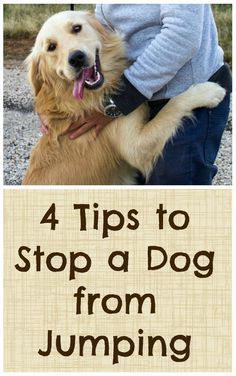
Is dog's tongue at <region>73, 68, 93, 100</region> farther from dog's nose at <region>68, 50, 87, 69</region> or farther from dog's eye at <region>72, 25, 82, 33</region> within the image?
dog's eye at <region>72, 25, 82, 33</region>

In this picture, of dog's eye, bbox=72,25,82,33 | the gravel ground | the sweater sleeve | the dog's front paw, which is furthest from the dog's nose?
the gravel ground

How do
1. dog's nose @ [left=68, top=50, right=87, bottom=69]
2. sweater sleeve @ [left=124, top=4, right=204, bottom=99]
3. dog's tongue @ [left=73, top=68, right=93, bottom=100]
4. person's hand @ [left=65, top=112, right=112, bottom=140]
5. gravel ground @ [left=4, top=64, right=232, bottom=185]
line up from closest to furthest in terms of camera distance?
sweater sleeve @ [left=124, top=4, right=204, bottom=99] → dog's nose @ [left=68, top=50, right=87, bottom=69] → dog's tongue @ [left=73, top=68, right=93, bottom=100] → person's hand @ [left=65, top=112, right=112, bottom=140] → gravel ground @ [left=4, top=64, right=232, bottom=185]

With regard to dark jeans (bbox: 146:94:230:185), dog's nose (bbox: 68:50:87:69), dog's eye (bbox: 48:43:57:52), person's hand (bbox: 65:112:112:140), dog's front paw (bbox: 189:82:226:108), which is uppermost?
dog's eye (bbox: 48:43:57:52)

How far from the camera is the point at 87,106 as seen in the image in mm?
3240

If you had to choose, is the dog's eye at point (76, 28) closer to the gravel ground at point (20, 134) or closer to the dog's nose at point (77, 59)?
the dog's nose at point (77, 59)

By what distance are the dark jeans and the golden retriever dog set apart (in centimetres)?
5

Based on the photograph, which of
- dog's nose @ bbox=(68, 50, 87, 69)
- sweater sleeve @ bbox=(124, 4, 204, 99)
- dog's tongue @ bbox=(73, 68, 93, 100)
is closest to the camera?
sweater sleeve @ bbox=(124, 4, 204, 99)

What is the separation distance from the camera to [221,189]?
9.83 feet

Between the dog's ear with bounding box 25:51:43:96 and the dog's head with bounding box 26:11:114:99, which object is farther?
the dog's ear with bounding box 25:51:43:96

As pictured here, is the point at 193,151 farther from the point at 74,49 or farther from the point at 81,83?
the point at 74,49

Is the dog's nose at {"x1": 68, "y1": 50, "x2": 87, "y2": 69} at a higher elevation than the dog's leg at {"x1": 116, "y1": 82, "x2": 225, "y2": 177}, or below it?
higher

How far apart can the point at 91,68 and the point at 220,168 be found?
2.47 m

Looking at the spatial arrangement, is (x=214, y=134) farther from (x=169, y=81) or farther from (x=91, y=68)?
(x=91, y=68)

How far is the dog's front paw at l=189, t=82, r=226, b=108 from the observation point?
3.01 metres
